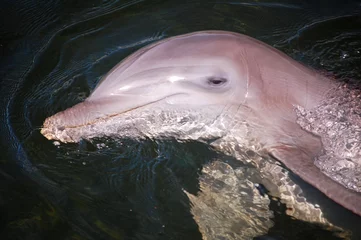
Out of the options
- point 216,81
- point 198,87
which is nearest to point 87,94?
point 198,87

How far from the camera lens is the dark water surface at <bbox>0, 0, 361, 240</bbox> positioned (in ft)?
16.4

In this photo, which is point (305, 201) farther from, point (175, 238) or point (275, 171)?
point (175, 238)

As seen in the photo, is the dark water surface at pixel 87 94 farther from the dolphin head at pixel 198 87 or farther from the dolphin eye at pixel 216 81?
the dolphin eye at pixel 216 81

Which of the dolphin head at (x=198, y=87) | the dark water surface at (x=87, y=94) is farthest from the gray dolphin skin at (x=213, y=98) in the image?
the dark water surface at (x=87, y=94)

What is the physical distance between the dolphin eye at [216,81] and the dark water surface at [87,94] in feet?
3.28

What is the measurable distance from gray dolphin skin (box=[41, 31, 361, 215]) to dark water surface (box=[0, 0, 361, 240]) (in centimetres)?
56

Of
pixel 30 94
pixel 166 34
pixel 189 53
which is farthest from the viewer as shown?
pixel 166 34

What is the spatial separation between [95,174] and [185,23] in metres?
3.68

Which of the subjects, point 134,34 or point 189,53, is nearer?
point 189,53

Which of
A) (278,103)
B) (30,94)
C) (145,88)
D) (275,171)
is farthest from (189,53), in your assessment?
(30,94)

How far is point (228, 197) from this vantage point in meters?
5.39

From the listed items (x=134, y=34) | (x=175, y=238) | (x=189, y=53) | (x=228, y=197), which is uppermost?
(x=134, y=34)

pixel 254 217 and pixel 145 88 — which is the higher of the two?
pixel 145 88

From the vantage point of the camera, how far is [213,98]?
4734 millimetres
